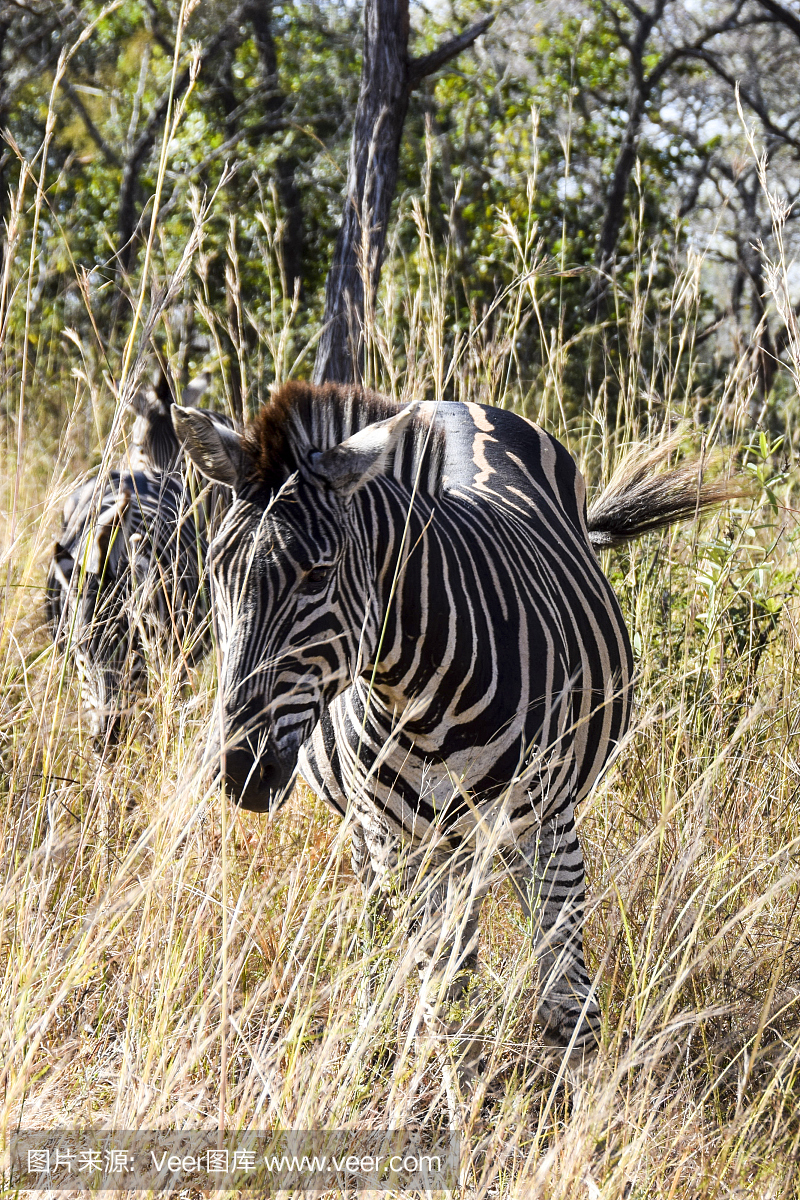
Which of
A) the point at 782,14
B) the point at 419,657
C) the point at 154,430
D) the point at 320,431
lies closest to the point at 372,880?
the point at 419,657

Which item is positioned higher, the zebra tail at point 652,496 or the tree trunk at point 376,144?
the tree trunk at point 376,144

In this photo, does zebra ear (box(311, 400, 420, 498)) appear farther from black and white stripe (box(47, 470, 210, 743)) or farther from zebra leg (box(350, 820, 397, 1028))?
zebra leg (box(350, 820, 397, 1028))

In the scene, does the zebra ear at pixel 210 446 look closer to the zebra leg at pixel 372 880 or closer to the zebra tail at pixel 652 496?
the zebra leg at pixel 372 880

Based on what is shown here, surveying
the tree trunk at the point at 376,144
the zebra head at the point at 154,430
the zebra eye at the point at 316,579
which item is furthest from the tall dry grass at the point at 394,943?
the tree trunk at the point at 376,144

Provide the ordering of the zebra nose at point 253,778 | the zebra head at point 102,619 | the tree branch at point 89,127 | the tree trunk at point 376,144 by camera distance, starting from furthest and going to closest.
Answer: the tree branch at point 89,127 < the tree trunk at point 376,144 < the zebra head at point 102,619 < the zebra nose at point 253,778

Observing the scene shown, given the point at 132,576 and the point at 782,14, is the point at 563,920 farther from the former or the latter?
the point at 782,14

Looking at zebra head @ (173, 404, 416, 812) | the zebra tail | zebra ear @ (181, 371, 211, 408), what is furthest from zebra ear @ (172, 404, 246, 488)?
zebra ear @ (181, 371, 211, 408)

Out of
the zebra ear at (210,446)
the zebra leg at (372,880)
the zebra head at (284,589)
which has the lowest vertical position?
the zebra leg at (372,880)

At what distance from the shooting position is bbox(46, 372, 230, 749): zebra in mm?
2232

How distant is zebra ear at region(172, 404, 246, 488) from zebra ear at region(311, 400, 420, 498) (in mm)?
139

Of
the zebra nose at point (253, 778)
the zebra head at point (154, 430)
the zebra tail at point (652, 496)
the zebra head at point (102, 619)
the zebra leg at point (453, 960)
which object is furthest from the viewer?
the zebra head at point (154, 430)

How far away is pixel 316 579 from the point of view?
5.39 ft

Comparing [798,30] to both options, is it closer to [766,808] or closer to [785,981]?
[766,808]

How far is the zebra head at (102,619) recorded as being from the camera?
2.19 m
